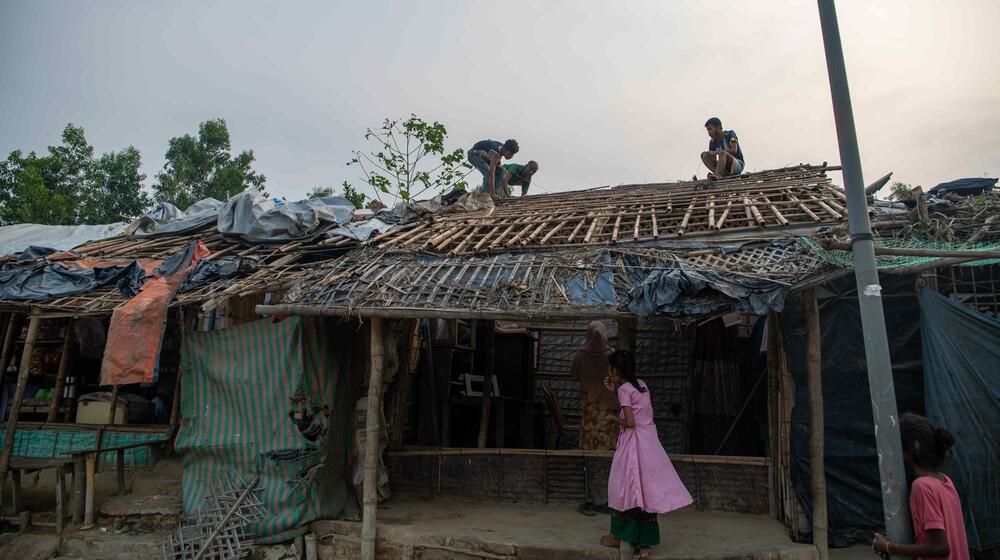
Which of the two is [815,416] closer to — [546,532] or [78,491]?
[546,532]

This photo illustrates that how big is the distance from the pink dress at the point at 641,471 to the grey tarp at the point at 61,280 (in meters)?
5.69

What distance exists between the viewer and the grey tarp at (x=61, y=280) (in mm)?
7449

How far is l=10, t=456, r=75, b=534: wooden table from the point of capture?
6.69 m

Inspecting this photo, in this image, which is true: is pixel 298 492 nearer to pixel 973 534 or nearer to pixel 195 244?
A: pixel 195 244

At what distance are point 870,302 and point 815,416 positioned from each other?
2537mm

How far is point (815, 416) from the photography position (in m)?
5.55

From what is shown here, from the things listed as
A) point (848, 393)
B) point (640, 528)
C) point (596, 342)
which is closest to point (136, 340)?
point (596, 342)

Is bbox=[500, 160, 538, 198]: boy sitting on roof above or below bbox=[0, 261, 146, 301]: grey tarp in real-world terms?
above

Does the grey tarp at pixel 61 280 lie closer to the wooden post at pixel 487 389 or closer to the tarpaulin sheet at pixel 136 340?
the tarpaulin sheet at pixel 136 340

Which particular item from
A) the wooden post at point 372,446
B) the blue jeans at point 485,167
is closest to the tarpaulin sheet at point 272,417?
the wooden post at point 372,446

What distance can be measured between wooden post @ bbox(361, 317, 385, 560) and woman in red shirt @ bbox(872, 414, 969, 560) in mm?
4299

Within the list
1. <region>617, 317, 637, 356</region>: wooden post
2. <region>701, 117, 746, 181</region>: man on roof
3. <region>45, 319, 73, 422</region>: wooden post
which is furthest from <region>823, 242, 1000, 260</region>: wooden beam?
<region>45, 319, 73, 422</region>: wooden post

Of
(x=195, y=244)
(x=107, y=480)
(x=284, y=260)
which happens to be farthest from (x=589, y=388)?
(x=107, y=480)

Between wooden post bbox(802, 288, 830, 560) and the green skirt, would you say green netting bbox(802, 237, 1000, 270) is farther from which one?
the green skirt
